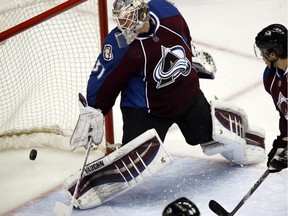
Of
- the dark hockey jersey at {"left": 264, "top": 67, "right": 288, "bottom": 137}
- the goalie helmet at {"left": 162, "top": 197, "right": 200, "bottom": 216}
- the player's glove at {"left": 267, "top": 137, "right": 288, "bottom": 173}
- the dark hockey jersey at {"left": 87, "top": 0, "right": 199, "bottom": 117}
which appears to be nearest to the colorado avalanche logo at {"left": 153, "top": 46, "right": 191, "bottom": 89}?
the dark hockey jersey at {"left": 87, "top": 0, "right": 199, "bottom": 117}

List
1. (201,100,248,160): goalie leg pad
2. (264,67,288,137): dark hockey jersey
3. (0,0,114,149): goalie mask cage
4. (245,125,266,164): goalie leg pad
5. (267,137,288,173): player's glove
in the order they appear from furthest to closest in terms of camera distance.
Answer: (0,0,114,149): goalie mask cage, (245,125,266,164): goalie leg pad, (201,100,248,160): goalie leg pad, (264,67,288,137): dark hockey jersey, (267,137,288,173): player's glove

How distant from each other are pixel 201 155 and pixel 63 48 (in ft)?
2.50

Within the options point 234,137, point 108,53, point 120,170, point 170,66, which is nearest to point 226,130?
point 234,137

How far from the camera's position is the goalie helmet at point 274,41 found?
3215 millimetres

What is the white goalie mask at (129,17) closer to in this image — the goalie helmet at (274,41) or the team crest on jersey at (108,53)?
the team crest on jersey at (108,53)

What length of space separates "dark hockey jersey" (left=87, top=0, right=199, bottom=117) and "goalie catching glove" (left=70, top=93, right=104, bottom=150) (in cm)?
6

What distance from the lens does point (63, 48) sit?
4.23 metres

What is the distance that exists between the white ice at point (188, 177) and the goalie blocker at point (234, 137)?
46 mm

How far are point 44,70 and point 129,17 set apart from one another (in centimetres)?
84

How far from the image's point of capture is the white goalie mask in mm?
3365

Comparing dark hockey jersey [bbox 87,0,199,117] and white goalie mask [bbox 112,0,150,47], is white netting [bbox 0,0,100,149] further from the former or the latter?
white goalie mask [bbox 112,0,150,47]

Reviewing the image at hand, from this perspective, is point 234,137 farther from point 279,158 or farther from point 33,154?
point 33,154

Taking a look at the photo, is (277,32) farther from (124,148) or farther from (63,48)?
(63,48)

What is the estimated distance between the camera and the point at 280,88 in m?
3.34
